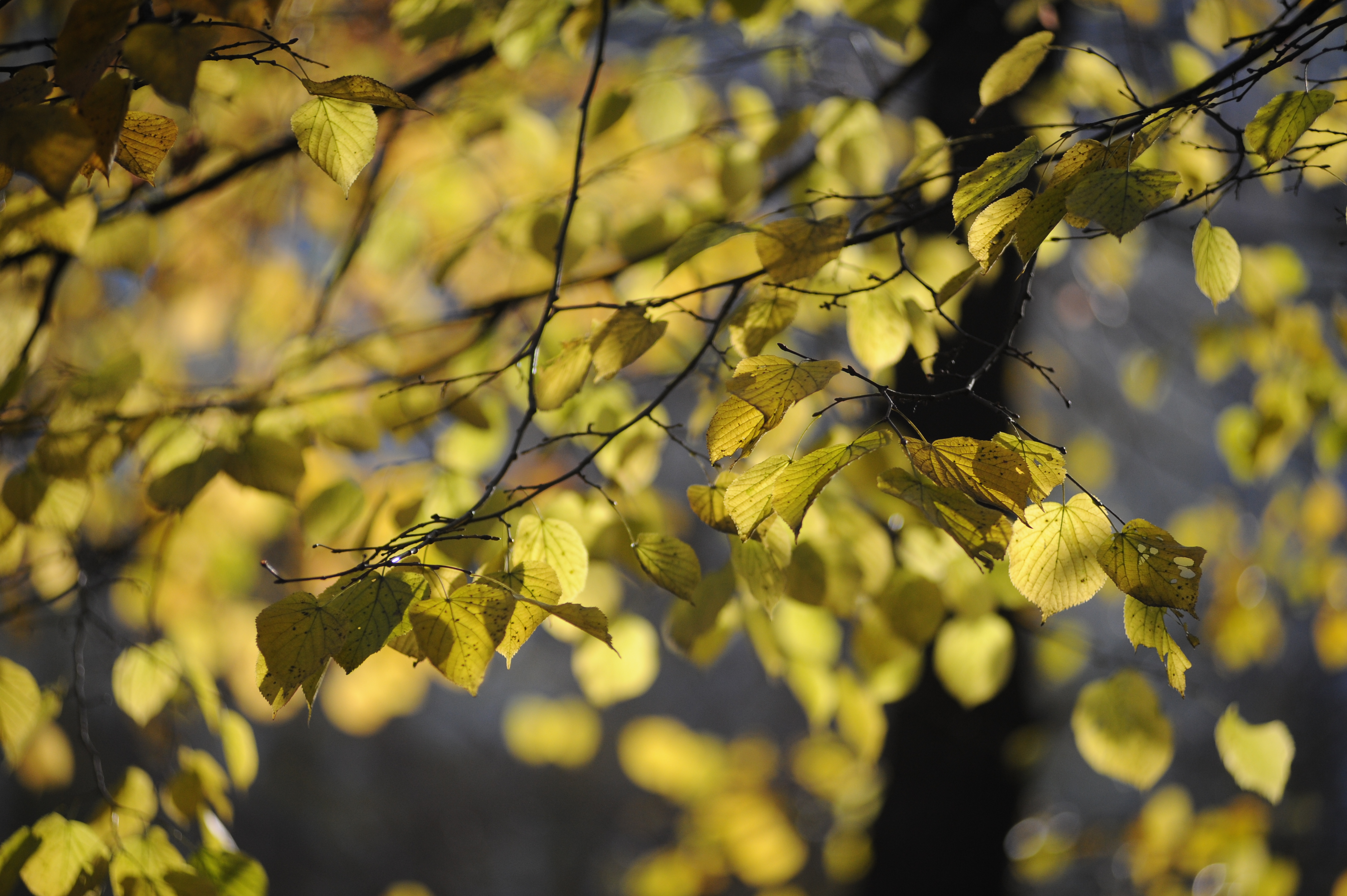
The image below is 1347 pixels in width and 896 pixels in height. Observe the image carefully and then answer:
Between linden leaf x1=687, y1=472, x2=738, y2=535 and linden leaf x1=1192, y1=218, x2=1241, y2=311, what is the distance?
0.48 m

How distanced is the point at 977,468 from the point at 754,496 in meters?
0.17

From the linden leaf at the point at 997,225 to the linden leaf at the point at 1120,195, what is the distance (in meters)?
0.05

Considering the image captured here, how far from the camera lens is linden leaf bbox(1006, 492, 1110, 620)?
591mm

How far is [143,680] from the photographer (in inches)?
38.2

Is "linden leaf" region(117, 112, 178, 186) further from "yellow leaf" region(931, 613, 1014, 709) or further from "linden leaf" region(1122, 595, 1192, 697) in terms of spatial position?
"yellow leaf" region(931, 613, 1014, 709)

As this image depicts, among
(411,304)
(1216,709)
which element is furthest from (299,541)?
(1216,709)

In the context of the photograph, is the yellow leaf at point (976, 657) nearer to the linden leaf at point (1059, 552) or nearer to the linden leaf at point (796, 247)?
the linden leaf at point (1059, 552)

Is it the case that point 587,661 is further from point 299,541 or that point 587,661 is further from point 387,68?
point 299,541

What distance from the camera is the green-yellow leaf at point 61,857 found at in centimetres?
77

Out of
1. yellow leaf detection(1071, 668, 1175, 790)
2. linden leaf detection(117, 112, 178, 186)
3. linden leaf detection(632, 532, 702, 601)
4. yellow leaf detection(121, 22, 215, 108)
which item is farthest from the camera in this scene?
yellow leaf detection(1071, 668, 1175, 790)

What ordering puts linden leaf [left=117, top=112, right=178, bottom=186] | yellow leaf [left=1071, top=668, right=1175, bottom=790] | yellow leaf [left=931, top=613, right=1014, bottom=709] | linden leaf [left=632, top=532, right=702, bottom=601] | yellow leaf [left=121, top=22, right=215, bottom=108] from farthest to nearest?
1. yellow leaf [left=931, top=613, right=1014, bottom=709]
2. yellow leaf [left=1071, top=668, right=1175, bottom=790]
3. linden leaf [left=632, top=532, right=702, bottom=601]
4. linden leaf [left=117, top=112, right=178, bottom=186]
5. yellow leaf [left=121, top=22, right=215, bottom=108]

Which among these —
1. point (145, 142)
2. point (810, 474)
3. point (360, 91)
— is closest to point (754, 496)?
point (810, 474)

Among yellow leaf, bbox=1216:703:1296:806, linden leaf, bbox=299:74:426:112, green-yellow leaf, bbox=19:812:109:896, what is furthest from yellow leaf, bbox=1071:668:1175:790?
green-yellow leaf, bbox=19:812:109:896

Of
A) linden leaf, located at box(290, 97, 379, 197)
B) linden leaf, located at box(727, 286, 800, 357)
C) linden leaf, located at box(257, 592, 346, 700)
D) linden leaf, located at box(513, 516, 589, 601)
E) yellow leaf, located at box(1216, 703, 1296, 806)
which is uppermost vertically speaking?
linden leaf, located at box(290, 97, 379, 197)
